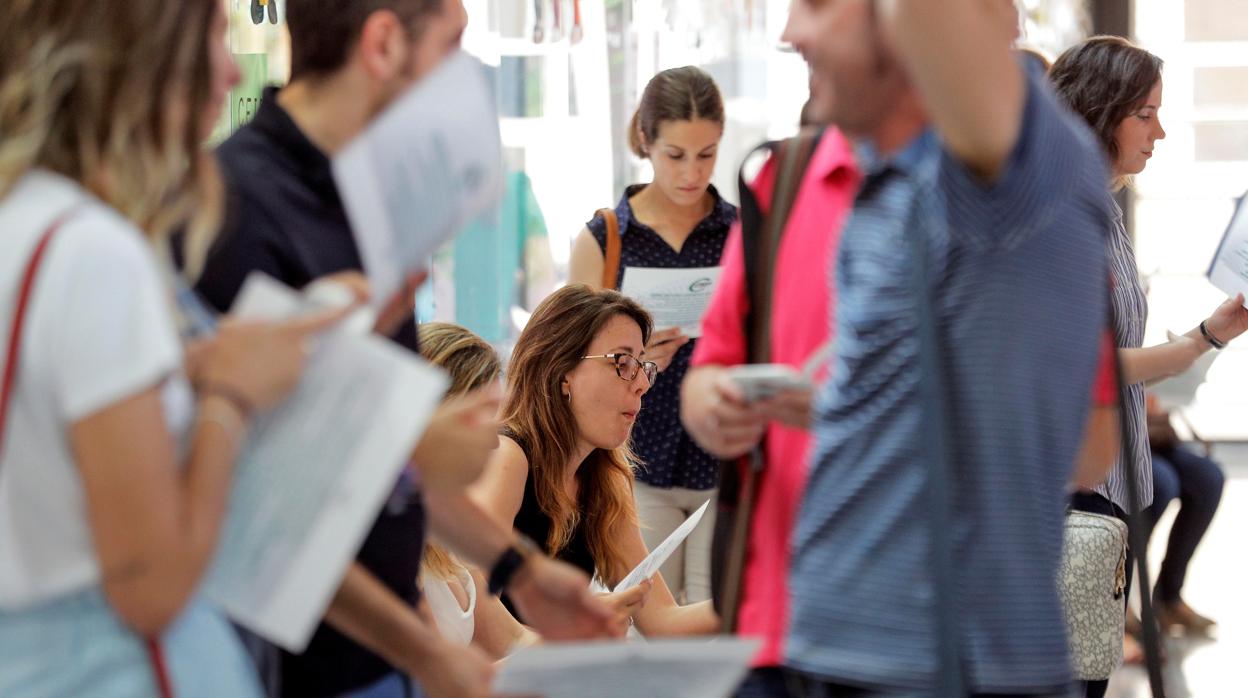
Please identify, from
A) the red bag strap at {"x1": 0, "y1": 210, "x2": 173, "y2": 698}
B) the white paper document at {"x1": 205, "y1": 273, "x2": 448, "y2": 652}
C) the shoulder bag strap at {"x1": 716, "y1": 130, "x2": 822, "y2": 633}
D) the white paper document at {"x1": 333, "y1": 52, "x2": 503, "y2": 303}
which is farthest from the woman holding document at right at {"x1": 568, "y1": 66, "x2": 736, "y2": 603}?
the red bag strap at {"x1": 0, "y1": 210, "x2": 173, "y2": 698}

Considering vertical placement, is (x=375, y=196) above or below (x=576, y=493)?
above

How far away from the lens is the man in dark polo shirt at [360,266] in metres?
1.62

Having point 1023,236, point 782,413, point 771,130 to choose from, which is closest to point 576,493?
point 782,413

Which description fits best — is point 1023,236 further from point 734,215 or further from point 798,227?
point 734,215

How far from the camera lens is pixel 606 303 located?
11.4ft

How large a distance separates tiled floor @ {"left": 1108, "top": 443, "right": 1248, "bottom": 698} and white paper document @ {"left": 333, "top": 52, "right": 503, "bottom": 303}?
9.62ft

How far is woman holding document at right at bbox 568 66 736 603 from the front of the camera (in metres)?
4.21

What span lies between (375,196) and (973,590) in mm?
641

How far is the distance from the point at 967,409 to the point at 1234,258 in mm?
2636

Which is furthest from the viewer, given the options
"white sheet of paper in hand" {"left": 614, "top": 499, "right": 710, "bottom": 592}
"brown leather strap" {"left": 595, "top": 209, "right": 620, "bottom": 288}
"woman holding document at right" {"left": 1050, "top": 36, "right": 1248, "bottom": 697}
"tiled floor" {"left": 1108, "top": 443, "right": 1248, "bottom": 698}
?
"tiled floor" {"left": 1108, "top": 443, "right": 1248, "bottom": 698}

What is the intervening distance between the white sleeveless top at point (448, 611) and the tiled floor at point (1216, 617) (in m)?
1.92

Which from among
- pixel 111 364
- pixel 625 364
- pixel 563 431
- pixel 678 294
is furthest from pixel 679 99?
pixel 111 364

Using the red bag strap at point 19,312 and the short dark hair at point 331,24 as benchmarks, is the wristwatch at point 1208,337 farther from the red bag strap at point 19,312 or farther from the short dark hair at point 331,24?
the red bag strap at point 19,312

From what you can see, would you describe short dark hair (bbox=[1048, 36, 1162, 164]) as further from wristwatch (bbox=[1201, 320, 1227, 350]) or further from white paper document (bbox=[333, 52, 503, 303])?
white paper document (bbox=[333, 52, 503, 303])
